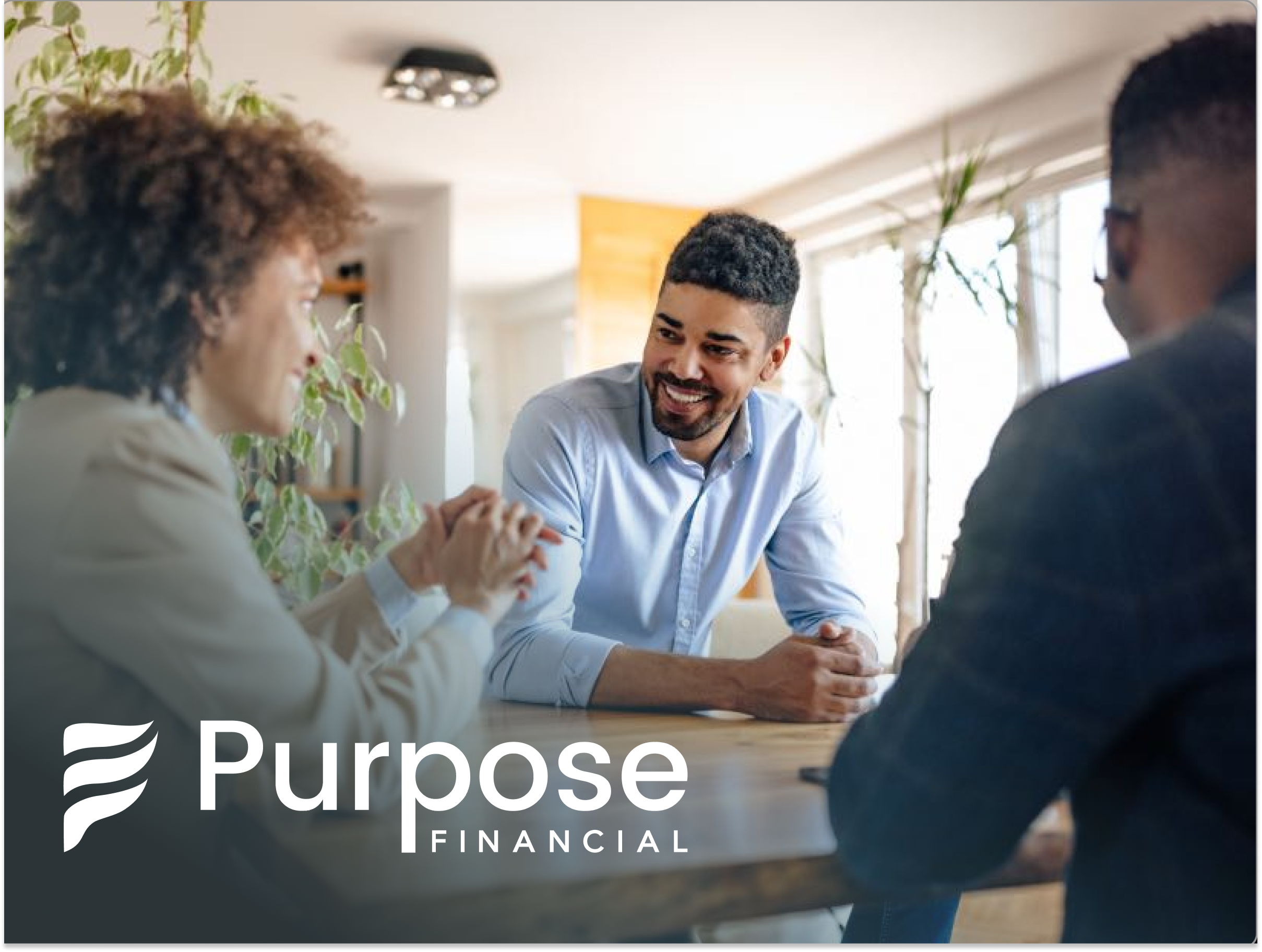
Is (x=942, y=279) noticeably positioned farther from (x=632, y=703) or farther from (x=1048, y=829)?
(x=1048, y=829)

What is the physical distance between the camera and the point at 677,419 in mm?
1284

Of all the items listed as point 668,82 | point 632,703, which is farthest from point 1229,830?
point 668,82

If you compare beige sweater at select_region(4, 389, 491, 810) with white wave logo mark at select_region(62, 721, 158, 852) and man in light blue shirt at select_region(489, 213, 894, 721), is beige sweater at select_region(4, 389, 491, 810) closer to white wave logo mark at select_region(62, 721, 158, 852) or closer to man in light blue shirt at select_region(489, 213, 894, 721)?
white wave logo mark at select_region(62, 721, 158, 852)

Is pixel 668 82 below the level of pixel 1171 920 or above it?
above

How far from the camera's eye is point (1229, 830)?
2.22 ft

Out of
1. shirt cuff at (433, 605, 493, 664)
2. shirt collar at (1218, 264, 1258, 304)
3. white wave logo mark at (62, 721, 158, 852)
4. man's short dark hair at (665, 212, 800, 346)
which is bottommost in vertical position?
white wave logo mark at (62, 721, 158, 852)

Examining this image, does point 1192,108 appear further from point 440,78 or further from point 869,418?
point 440,78

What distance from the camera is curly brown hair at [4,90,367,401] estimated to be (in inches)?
29.5

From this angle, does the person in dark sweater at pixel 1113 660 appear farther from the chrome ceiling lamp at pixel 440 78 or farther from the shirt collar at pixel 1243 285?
the chrome ceiling lamp at pixel 440 78

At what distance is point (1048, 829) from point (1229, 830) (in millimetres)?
116

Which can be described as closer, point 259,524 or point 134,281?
point 134,281

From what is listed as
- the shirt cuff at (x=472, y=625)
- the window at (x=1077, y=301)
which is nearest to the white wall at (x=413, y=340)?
the shirt cuff at (x=472, y=625)

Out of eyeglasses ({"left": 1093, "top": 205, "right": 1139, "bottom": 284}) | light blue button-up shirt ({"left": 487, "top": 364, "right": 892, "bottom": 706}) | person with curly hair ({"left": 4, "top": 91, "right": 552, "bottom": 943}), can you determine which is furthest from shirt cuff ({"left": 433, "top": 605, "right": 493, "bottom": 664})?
eyeglasses ({"left": 1093, "top": 205, "right": 1139, "bottom": 284})

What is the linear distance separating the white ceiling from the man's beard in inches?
31.2
